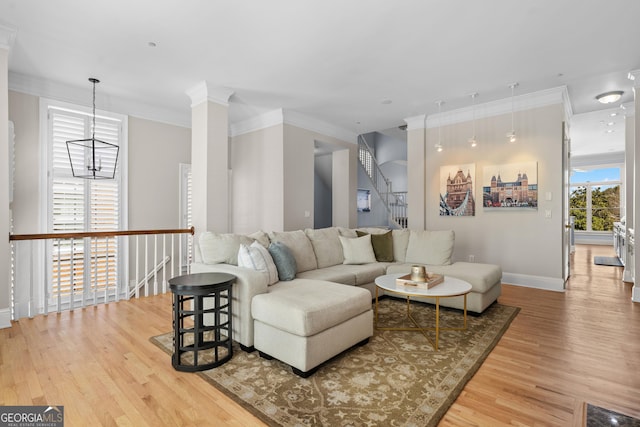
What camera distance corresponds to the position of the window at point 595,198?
33.9ft

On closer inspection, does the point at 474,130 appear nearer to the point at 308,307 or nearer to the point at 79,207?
the point at 308,307

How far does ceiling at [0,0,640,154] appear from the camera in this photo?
2824mm

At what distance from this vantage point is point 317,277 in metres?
3.57

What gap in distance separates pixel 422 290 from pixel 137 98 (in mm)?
4845

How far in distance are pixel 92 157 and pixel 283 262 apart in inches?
138

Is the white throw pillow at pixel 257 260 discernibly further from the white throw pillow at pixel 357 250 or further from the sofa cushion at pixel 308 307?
the white throw pillow at pixel 357 250

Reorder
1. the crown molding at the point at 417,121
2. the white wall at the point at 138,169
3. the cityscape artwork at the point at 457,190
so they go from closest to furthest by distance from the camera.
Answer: the white wall at the point at 138,169 → the cityscape artwork at the point at 457,190 → the crown molding at the point at 417,121

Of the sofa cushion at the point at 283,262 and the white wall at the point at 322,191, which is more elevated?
the white wall at the point at 322,191

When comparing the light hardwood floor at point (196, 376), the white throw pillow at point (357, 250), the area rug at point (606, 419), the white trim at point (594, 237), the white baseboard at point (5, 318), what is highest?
the white throw pillow at point (357, 250)

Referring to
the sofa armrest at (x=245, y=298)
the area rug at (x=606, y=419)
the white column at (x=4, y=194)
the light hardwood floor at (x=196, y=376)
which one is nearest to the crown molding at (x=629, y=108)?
the light hardwood floor at (x=196, y=376)

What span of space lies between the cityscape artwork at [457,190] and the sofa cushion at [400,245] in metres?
1.37

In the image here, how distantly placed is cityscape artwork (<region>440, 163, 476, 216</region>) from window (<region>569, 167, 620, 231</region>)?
809cm

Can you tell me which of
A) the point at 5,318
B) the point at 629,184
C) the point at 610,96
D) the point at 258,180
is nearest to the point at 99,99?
the point at 258,180

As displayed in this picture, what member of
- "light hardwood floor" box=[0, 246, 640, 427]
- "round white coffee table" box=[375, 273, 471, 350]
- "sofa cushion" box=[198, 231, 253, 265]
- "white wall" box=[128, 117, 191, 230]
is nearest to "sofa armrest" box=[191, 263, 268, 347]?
"sofa cushion" box=[198, 231, 253, 265]
